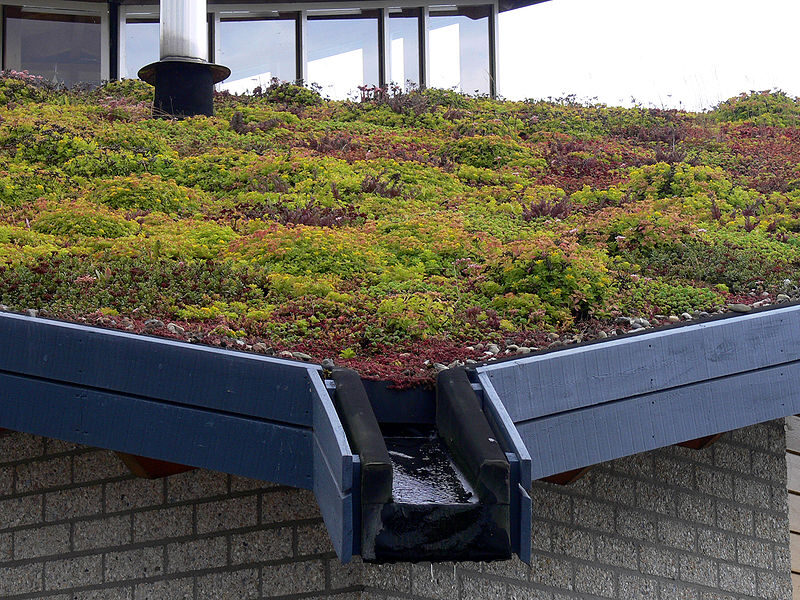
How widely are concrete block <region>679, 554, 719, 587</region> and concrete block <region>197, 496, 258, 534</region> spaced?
7.56 ft

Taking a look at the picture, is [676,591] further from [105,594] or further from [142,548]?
[105,594]

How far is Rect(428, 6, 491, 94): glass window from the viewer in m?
17.6

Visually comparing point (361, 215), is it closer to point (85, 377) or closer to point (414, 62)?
point (85, 377)

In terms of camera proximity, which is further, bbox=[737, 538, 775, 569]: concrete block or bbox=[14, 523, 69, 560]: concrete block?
bbox=[737, 538, 775, 569]: concrete block

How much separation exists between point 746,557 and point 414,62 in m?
14.1

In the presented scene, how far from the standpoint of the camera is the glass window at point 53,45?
16562 mm

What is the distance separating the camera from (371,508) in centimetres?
287

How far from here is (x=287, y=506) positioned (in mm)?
4035

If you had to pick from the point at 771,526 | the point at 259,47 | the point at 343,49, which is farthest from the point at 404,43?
the point at 771,526

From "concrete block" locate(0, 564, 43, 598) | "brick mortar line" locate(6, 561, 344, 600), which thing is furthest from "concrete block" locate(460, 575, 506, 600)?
"concrete block" locate(0, 564, 43, 598)

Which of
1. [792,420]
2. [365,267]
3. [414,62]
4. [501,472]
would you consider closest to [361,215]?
[365,267]

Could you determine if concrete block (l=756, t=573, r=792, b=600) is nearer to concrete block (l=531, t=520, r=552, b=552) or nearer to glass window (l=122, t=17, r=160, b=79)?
concrete block (l=531, t=520, r=552, b=552)

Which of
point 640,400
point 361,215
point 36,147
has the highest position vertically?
point 36,147

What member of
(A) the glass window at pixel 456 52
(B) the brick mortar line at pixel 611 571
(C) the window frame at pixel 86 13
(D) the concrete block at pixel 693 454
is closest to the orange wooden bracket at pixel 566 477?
(B) the brick mortar line at pixel 611 571
